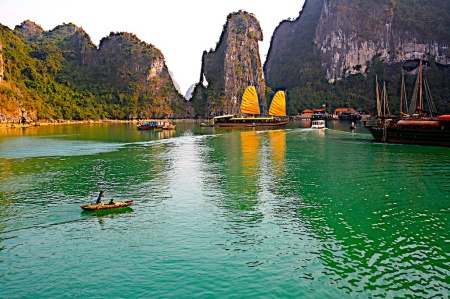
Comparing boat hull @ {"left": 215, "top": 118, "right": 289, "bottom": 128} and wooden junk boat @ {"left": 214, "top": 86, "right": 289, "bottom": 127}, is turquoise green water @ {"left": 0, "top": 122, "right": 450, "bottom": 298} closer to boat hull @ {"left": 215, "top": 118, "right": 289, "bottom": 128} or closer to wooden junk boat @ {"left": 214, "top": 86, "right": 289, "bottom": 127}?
boat hull @ {"left": 215, "top": 118, "right": 289, "bottom": 128}

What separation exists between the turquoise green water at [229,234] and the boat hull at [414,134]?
22082 mm

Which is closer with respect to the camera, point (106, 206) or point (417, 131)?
point (106, 206)

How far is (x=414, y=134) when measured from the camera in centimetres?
5809

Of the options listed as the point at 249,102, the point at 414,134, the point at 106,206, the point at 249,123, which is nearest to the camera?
the point at 106,206

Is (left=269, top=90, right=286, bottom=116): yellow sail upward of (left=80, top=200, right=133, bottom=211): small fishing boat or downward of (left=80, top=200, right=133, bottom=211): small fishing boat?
upward

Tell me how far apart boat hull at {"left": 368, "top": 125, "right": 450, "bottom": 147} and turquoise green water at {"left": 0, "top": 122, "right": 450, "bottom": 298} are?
22082 mm

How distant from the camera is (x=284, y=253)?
1631 centimetres

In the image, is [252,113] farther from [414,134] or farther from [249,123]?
[414,134]

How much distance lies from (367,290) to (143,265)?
27.7 ft

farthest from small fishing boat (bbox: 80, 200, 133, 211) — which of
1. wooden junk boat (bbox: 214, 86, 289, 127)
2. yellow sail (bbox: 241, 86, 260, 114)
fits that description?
yellow sail (bbox: 241, 86, 260, 114)

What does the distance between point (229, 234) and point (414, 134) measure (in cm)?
4936

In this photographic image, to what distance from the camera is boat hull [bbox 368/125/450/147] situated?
2140 inches

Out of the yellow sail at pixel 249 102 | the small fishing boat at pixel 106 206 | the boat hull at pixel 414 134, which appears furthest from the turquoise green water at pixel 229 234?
the yellow sail at pixel 249 102

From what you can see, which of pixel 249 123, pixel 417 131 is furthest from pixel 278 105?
pixel 417 131
